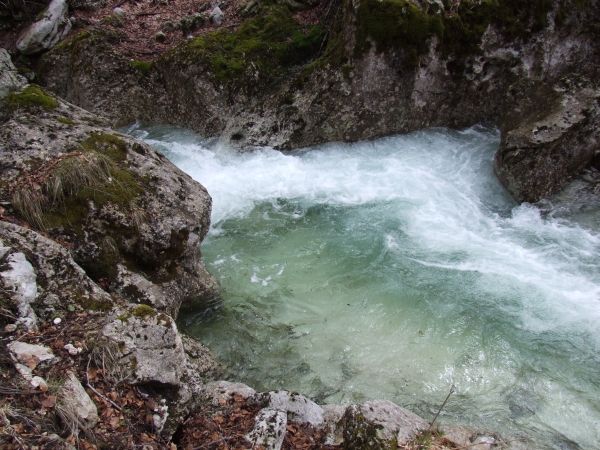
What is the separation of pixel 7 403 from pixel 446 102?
10906 mm

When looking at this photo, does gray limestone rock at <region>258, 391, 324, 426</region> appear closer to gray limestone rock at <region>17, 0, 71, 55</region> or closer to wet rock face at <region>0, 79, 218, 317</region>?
wet rock face at <region>0, 79, 218, 317</region>

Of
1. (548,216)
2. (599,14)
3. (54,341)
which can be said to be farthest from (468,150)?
(54,341)

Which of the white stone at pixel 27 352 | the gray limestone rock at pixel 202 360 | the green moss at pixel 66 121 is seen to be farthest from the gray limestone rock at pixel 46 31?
the white stone at pixel 27 352

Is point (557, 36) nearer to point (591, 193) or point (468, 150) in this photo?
point (468, 150)

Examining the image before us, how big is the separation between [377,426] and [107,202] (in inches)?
166

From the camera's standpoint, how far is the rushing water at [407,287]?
5.13 metres

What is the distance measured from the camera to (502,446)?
13.5 feet

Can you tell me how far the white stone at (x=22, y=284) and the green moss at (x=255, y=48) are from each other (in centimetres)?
778

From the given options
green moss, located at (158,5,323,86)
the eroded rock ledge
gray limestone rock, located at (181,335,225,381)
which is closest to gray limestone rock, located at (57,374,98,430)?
gray limestone rock, located at (181,335,225,381)

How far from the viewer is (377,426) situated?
374 cm

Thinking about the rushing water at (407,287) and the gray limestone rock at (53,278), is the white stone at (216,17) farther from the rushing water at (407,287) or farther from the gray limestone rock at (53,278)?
the gray limestone rock at (53,278)

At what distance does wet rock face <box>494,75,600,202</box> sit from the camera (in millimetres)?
8266

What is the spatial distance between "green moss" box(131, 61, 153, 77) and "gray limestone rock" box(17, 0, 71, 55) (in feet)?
8.05

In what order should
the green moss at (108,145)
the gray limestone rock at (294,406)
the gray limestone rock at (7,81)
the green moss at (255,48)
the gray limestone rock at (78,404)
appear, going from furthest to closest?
the green moss at (255,48)
the gray limestone rock at (7,81)
the green moss at (108,145)
the gray limestone rock at (294,406)
the gray limestone rock at (78,404)
